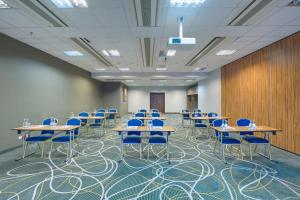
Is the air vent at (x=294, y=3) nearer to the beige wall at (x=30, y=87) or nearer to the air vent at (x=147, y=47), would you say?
the air vent at (x=147, y=47)

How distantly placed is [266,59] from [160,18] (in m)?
4.44

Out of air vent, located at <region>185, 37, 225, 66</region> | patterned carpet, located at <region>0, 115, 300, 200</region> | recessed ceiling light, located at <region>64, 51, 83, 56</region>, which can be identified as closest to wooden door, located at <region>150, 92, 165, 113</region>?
air vent, located at <region>185, 37, 225, 66</region>

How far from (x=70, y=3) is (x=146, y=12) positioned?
148cm

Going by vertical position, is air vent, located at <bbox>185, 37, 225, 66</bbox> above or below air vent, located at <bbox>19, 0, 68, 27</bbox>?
above

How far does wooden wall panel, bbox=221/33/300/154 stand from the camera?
4.85 metres

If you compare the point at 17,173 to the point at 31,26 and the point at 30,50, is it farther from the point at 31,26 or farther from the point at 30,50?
the point at 30,50

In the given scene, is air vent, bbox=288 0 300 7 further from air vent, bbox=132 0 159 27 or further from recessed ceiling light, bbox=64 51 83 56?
recessed ceiling light, bbox=64 51 83 56

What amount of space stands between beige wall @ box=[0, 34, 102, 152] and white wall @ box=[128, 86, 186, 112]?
10142 mm

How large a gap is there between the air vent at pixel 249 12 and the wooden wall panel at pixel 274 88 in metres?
2.04

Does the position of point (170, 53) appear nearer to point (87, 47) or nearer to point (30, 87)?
point (87, 47)

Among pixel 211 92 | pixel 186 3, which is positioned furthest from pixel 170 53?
pixel 211 92

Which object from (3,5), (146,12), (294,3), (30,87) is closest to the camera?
(294,3)

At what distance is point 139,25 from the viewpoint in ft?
13.7

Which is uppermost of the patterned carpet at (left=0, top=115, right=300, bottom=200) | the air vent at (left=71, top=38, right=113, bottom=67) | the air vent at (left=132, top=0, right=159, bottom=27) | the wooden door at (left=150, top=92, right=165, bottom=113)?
the air vent at (left=71, top=38, right=113, bottom=67)
